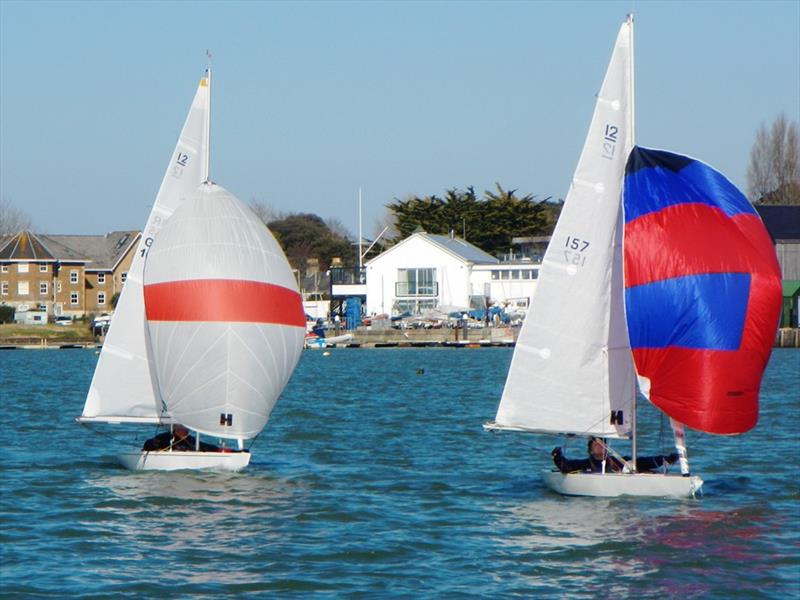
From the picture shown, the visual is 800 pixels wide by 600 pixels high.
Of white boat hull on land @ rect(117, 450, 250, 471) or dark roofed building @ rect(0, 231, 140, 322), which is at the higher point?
dark roofed building @ rect(0, 231, 140, 322)

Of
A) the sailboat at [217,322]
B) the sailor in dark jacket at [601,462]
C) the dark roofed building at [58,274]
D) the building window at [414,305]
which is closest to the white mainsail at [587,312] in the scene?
the sailor in dark jacket at [601,462]

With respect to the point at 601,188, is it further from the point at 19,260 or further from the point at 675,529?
the point at 19,260

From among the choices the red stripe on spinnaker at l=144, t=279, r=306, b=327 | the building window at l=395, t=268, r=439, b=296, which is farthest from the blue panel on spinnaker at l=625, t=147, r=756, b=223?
the building window at l=395, t=268, r=439, b=296

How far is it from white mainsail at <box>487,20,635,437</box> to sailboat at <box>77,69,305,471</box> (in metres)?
3.76

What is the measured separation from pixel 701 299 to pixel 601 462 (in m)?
2.76

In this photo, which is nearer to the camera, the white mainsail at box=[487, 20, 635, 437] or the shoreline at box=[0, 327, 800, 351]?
the white mainsail at box=[487, 20, 635, 437]

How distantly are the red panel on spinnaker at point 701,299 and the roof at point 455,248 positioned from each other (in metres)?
71.4

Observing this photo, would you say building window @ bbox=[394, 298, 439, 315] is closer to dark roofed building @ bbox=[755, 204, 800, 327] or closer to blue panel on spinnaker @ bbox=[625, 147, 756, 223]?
dark roofed building @ bbox=[755, 204, 800, 327]

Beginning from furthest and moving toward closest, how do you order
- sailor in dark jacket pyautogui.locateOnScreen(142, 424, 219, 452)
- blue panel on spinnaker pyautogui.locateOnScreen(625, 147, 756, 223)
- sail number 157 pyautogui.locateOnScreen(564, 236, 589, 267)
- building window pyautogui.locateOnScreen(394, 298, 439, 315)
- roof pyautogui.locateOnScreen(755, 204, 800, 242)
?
building window pyautogui.locateOnScreen(394, 298, 439, 315), roof pyautogui.locateOnScreen(755, 204, 800, 242), sailor in dark jacket pyautogui.locateOnScreen(142, 424, 219, 452), sail number 157 pyautogui.locateOnScreen(564, 236, 589, 267), blue panel on spinnaker pyautogui.locateOnScreen(625, 147, 756, 223)

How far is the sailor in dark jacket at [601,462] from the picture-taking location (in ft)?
61.6

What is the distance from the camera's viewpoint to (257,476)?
70.4 ft

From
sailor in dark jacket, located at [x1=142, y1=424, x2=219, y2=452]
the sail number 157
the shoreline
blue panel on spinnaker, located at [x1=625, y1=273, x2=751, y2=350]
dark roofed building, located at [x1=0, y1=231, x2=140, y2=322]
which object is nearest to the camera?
blue panel on spinnaker, located at [x1=625, y1=273, x2=751, y2=350]

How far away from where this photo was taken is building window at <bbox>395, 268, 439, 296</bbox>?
9062cm

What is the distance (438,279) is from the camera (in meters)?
90.4
